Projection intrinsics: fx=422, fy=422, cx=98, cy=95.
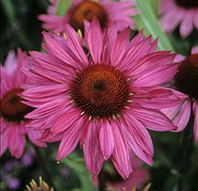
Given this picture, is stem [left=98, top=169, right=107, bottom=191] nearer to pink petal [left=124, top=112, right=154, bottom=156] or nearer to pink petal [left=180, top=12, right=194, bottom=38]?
pink petal [left=124, top=112, right=154, bottom=156]

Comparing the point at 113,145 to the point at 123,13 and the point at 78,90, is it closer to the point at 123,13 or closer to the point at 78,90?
the point at 78,90

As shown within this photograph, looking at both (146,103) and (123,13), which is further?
(123,13)

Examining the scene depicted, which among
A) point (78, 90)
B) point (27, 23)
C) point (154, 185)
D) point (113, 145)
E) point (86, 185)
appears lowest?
point (154, 185)

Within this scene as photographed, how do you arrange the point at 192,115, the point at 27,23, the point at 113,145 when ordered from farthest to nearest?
the point at 27,23 → the point at 192,115 → the point at 113,145

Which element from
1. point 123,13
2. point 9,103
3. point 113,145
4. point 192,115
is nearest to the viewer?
point 113,145

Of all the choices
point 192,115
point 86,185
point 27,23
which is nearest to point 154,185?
point 86,185

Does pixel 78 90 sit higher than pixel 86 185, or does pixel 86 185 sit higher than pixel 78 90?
pixel 78 90

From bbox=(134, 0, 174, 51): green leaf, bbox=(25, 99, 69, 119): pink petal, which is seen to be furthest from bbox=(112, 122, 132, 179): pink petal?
bbox=(134, 0, 174, 51): green leaf
